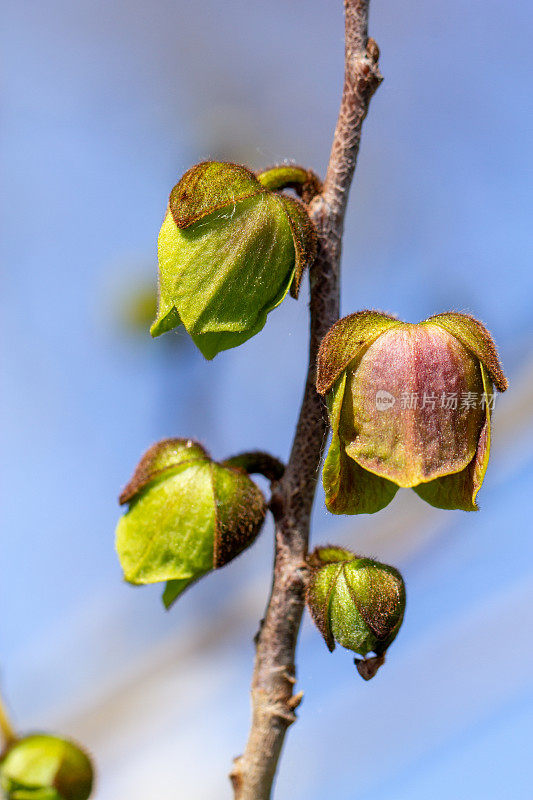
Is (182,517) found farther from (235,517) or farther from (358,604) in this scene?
(358,604)

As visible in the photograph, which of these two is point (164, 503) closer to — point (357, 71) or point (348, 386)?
point (348, 386)

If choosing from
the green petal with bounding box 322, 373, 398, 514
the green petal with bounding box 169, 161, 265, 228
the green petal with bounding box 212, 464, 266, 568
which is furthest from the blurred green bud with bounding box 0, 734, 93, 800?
the green petal with bounding box 169, 161, 265, 228

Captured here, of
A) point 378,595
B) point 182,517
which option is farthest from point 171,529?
point 378,595

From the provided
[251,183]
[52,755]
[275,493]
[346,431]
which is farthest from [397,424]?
[52,755]

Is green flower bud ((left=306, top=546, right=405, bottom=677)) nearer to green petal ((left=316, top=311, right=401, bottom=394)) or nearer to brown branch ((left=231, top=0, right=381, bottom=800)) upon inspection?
brown branch ((left=231, top=0, right=381, bottom=800))

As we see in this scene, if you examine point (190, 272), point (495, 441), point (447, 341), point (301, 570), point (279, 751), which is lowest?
point (495, 441)

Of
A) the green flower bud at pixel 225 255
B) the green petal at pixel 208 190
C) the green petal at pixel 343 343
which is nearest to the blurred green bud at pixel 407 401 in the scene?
the green petal at pixel 343 343
